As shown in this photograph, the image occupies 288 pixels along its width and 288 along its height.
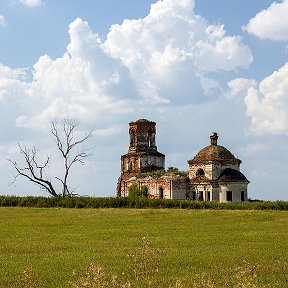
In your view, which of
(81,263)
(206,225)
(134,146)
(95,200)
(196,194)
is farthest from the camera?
(134,146)

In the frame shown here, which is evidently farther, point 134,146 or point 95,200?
point 134,146

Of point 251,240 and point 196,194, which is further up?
point 196,194

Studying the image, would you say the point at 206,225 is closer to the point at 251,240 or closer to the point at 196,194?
the point at 251,240

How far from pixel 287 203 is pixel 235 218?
14.8 m

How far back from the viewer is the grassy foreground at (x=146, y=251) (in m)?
15.0

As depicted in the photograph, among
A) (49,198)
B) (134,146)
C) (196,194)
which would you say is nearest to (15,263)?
(49,198)

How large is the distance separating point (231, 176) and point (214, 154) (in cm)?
362

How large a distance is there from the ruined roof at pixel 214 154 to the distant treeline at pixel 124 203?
12.5 metres

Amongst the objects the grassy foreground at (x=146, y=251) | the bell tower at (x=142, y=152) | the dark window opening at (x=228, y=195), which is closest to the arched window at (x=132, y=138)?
the bell tower at (x=142, y=152)

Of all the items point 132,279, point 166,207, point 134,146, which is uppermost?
point 134,146

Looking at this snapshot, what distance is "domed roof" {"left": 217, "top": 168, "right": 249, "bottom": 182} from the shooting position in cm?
6912

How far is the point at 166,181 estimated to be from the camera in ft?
236

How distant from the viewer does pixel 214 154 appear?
233 ft

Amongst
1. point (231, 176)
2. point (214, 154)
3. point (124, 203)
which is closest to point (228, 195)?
point (231, 176)
